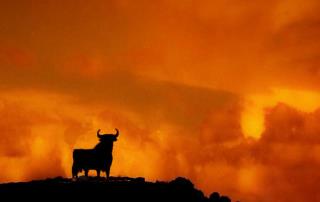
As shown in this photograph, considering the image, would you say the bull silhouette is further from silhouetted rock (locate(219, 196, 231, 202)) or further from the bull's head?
silhouetted rock (locate(219, 196, 231, 202))

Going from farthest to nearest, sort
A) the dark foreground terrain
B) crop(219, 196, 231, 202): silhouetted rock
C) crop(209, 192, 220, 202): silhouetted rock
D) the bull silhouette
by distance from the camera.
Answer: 1. crop(219, 196, 231, 202): silhouetted rock
2. crop(209, 192, 220, 202): silhouetted rock
3. the bull silhouette
4. the dark foreground terrain

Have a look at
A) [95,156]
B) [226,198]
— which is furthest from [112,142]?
[226,198]

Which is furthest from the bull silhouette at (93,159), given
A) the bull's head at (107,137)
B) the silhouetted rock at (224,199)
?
the silhouetted rock at (224,199)

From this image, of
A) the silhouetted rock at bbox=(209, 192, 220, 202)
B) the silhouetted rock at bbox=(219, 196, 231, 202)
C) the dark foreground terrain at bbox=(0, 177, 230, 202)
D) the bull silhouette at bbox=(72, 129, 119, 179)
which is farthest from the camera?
the silhouetted rock at bbox=(219, 196, 231, 202)

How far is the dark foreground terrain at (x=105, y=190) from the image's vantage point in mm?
42750

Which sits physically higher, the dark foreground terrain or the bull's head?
the bull's head

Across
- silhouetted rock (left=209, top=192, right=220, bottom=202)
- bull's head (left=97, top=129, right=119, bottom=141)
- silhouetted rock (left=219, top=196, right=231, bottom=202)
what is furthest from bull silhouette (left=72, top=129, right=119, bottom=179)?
silhouetted rock (left=219, top=196, right=231, bottom=202)

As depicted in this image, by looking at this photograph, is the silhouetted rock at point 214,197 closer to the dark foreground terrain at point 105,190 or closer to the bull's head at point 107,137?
the dark foreground terrain at point 105,190

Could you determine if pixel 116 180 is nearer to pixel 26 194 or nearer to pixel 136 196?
pixel 136 196

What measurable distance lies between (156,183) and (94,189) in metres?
4.64

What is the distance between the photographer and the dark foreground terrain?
4275cm

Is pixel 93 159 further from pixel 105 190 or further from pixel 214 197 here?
pixel 214 197

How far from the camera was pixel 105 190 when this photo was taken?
43250mm

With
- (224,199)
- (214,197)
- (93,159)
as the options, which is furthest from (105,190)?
(224,199)
